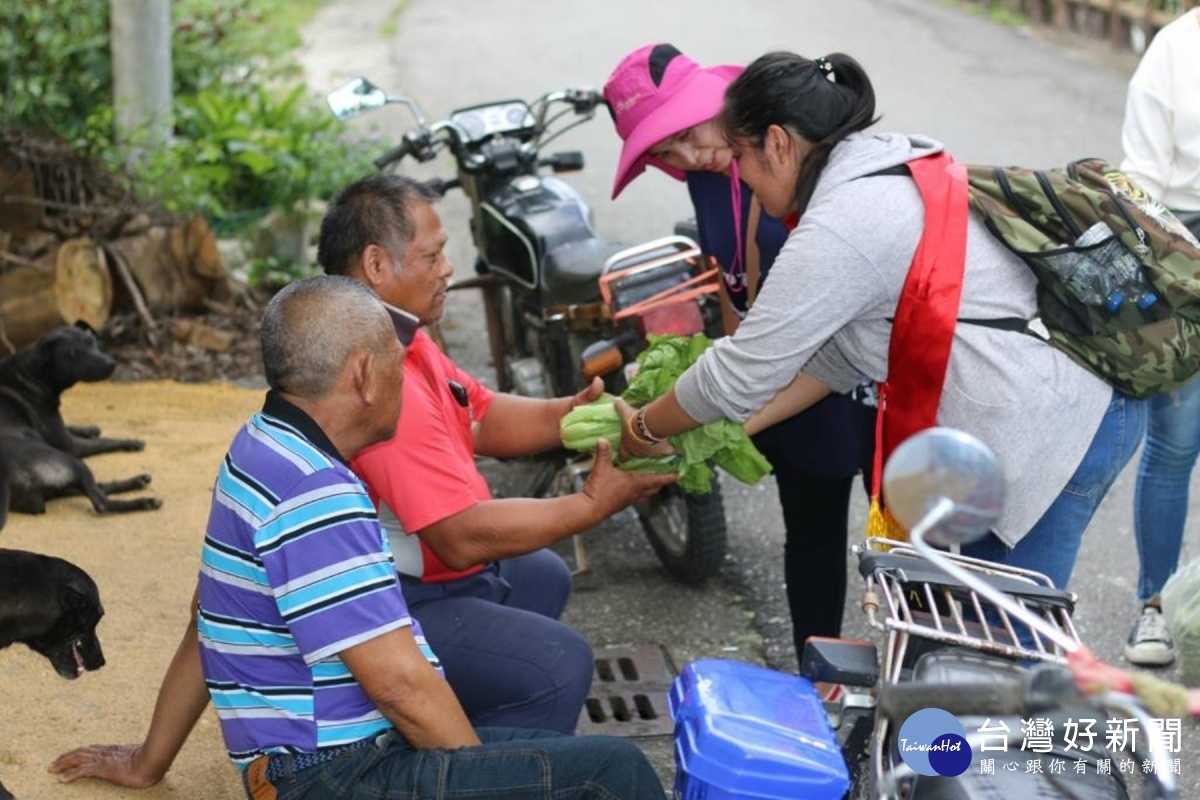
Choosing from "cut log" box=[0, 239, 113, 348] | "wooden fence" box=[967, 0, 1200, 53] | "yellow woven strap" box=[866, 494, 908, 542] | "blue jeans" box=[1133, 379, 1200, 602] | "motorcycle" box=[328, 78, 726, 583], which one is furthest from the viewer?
"wooden fence" box=[967, 0, 1200, 53]

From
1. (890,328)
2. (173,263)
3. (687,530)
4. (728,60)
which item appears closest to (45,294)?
(173,263)

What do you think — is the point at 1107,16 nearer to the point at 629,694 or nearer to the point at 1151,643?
the point at 1151,643

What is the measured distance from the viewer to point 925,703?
208 centimetres

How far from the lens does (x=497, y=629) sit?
3.70 metres

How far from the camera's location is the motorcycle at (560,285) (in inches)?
198

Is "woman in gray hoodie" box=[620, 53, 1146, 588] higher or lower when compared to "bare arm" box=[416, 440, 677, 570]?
higher

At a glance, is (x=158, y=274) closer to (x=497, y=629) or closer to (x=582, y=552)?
(x=582, y=552)

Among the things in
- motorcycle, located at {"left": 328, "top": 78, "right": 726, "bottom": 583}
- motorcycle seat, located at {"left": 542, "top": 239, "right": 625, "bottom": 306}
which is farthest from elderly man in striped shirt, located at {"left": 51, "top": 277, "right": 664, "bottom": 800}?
motorcycle seat, located at {"left": 542, "top": 239, "right": 625, "bottom": 306}

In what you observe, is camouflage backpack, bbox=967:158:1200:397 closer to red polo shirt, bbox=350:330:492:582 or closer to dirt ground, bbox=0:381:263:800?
red polo shirt, bbox=350:330:492:582

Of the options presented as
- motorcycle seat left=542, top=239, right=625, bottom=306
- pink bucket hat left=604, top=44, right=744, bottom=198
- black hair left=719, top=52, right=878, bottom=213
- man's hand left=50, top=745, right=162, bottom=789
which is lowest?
man's hand left=50, top=745, right=162, bottom=789

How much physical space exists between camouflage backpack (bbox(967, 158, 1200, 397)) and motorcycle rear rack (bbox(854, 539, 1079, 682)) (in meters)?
0.55

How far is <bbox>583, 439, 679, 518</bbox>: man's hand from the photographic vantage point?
3828 mm

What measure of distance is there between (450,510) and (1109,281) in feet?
5.16

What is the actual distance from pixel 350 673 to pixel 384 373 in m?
0.61
